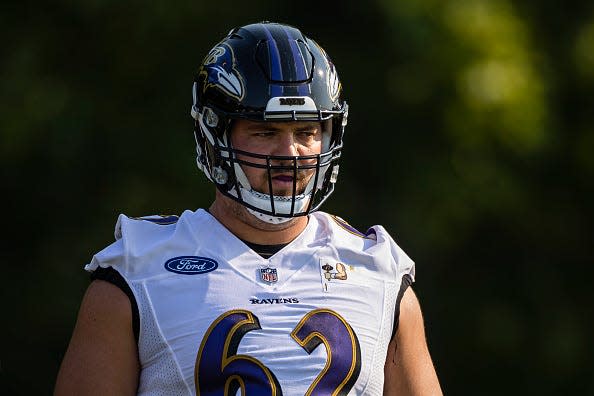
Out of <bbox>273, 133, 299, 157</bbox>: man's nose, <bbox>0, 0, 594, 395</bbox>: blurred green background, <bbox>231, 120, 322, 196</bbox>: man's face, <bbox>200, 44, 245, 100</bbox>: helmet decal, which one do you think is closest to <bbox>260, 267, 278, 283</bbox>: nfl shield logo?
<bbox>231, 120, 322, 196</bbox>: man's face

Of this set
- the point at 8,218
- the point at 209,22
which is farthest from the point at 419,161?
the point at 8,218

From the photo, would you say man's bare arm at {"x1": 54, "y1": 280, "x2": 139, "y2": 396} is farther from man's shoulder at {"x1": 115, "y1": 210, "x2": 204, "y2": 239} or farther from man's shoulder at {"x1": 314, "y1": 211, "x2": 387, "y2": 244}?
man's shoulder at {"x1": 314, "y1": 211, "x2": 387, "y2": 244}

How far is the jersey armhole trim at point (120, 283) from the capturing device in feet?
11.9

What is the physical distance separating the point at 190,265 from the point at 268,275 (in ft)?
0.74

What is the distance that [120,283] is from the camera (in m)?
3.66

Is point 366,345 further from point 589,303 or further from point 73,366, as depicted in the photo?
point 589,303

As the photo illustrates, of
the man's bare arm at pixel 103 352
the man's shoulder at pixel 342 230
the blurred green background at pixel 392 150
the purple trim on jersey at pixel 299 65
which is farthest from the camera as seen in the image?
the blurred green background at pixel 392 150

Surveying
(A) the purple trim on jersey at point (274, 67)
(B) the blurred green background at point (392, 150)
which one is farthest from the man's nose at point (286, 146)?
(B) the blurred green background at point (392, 150)

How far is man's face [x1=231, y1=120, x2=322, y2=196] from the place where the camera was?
3.77m

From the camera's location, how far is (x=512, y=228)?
8.35 meters

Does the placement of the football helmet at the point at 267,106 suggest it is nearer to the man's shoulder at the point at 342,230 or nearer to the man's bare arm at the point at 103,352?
the man's shoulder at the point at 342,230

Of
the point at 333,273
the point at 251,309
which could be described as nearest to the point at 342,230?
the point at 333,273

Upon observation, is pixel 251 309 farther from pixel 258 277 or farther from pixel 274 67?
pixel 274 67

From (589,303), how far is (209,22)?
9.76ft
